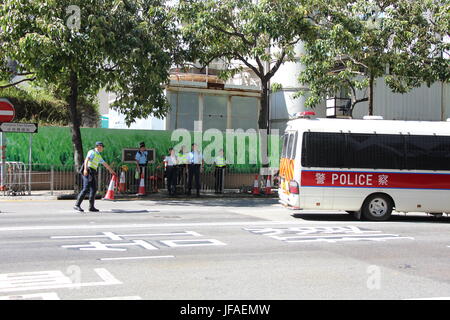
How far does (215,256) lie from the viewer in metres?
8.52

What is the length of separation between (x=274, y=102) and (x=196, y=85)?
5.53 meters

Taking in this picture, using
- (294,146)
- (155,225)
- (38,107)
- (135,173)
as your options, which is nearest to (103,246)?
(155,225)

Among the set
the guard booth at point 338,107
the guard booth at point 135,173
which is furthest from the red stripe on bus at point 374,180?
the guard booth at point 338,107

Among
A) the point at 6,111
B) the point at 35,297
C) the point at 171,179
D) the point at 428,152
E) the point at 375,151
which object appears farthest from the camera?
the point at 171,179

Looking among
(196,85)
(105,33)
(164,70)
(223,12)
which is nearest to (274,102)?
(196,85)

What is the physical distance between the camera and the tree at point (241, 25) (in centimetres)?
1884

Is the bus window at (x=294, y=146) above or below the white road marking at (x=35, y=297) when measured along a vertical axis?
above

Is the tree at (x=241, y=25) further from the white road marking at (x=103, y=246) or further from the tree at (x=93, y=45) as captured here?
the white road marking at (x=103, y=246)

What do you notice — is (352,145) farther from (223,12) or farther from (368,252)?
(223,12)

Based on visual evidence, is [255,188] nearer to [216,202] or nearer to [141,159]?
[216,202]

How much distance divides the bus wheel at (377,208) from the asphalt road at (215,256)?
34 centimetres

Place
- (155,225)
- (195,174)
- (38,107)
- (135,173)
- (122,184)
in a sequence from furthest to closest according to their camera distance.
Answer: (38,107) → (135,173) → (195,174) → (122,184) → (155,225)

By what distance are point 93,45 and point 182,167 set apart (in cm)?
613

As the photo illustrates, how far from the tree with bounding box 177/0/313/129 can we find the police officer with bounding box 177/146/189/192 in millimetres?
3693
